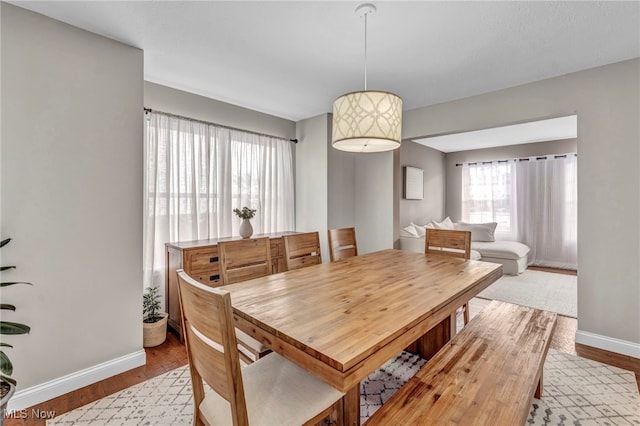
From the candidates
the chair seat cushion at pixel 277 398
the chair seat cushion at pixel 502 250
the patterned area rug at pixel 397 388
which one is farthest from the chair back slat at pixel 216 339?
the chair seat cushion at pixel 502 250

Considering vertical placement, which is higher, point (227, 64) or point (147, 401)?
point (227, 64)

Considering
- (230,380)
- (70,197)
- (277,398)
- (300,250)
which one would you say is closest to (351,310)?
(277,398)

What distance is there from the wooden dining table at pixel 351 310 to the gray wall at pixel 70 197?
1.20 metres

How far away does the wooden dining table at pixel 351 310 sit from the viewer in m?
1.00

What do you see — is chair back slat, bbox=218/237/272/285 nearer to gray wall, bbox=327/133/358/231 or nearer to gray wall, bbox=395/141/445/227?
gray wall, bbox=327/133/358/231

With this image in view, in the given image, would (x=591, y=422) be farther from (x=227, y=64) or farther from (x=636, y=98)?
(x=227, y=64)

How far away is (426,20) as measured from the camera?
1.92 meters

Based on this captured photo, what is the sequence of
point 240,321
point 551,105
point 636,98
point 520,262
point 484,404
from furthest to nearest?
point 520,262, point 551,105, point 636,98, point 240,321, point 484,404

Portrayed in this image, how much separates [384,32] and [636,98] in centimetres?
217

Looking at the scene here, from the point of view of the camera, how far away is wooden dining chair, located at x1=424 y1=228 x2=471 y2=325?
105 inches

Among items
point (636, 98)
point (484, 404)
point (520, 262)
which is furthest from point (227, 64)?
point (520, 262)

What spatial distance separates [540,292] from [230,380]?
455 cm

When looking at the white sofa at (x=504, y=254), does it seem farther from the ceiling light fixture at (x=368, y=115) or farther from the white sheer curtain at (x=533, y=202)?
the ceiling light fixture at (x=368, y=115)

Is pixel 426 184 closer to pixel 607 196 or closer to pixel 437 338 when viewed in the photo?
pixel 607 196
